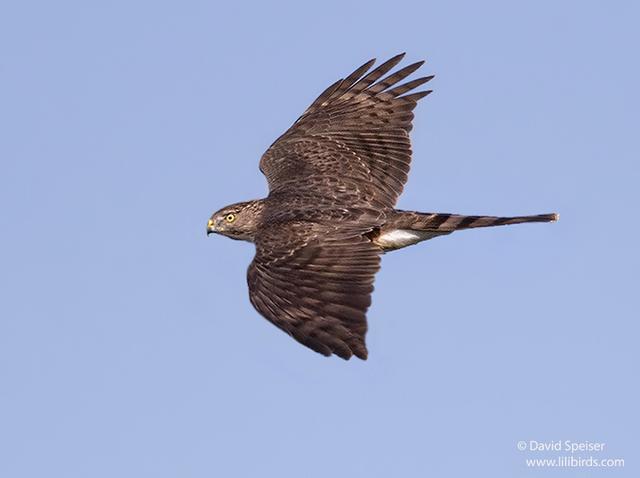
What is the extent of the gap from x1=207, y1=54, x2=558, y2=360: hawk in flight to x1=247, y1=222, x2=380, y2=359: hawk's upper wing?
0.01m

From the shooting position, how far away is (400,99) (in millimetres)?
19859

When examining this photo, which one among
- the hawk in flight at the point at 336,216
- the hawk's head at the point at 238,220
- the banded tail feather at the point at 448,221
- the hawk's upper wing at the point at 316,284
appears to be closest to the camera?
the hawk's upper wing at the point at 316,284

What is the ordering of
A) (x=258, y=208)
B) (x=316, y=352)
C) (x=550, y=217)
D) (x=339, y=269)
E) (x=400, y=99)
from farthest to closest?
(x=400, y=99), (x=258, y=208), (x=550, y=217), (x=339, y=269), (x=316, y=352)

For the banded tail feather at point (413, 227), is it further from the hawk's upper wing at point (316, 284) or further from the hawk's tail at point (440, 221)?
the hawk's upper wing at point (316, 284)

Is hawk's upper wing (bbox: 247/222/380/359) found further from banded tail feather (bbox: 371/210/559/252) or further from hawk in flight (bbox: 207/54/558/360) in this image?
banded tail feather (bbox: 371/210/559/252)

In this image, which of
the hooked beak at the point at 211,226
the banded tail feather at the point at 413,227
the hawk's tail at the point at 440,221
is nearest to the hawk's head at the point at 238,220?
the hooked beak at the point at 211,226

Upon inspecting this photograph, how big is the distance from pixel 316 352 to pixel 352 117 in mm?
6437

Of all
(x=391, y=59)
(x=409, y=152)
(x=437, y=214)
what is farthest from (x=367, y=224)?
(x=391, y=59)

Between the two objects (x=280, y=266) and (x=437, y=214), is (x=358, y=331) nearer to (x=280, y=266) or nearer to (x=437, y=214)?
(x=280, y=266)

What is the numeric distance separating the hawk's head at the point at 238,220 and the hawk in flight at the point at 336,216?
14mm

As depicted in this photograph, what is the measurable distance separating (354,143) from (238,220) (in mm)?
2200

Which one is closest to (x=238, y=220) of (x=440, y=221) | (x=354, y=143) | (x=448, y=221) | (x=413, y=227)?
(x=354, y=143)

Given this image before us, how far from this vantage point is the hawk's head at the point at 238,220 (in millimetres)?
18427

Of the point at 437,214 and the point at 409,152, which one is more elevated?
the point at 409,152
